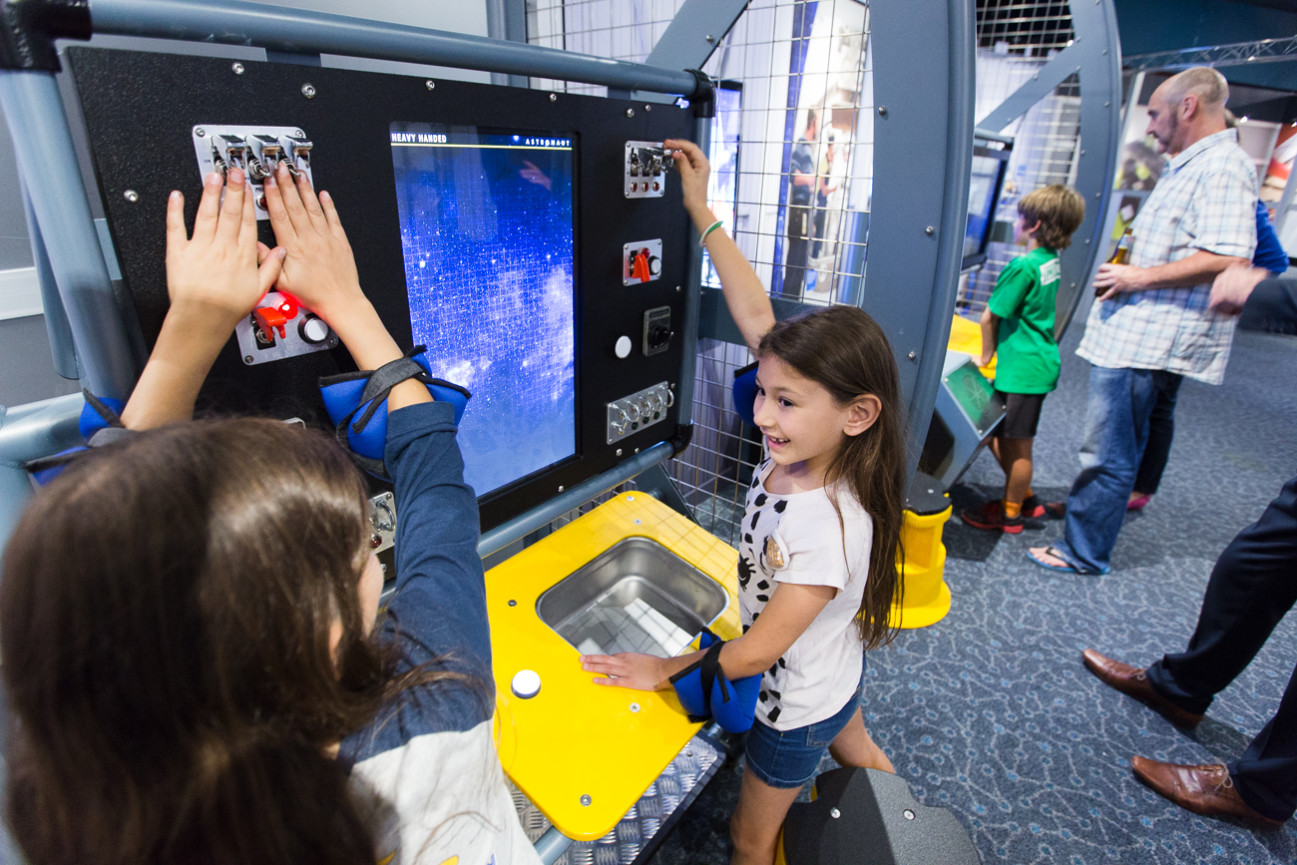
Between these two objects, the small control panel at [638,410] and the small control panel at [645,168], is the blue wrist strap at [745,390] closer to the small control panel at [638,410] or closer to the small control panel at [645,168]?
the small control panel at [638,410]

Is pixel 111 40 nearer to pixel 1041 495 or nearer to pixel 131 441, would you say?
pixel 131 441

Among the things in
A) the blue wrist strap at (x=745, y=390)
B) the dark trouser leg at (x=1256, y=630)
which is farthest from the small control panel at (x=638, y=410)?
the dark trouser leg at (x=1256, y=630)

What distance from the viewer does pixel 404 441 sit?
2.75 ft

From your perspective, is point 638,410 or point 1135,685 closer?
point 638,410

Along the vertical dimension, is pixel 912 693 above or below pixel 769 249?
below

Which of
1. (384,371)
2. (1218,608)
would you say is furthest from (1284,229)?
(384,371)

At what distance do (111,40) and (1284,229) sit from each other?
838 centimetres

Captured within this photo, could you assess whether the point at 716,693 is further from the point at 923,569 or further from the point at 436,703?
the point at 923,569

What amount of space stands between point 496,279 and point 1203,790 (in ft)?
7.40

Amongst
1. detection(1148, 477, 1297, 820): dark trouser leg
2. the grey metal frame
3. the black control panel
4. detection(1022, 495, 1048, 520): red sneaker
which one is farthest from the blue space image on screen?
the grey metal frame

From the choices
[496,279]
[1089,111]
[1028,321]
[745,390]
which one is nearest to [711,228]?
[745,390]

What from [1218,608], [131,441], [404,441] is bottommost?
[1218,608]

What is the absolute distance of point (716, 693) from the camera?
1.07m

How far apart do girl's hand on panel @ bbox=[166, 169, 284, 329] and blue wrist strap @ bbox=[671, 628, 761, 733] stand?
88 cm
